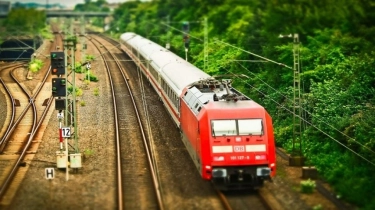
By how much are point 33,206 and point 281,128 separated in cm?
1393

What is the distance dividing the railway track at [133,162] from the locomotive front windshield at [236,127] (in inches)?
122

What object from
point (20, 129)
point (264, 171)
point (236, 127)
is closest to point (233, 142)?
point (236, 127)

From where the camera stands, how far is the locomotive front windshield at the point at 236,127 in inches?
882

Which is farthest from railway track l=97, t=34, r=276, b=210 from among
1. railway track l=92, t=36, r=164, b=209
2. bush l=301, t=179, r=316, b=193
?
railway track l=92, t=36, r=164, b=209

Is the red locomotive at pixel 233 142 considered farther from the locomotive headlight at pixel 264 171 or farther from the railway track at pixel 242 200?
the railway track at pixel 242 200

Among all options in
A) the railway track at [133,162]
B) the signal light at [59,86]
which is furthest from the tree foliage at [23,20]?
the signal light at [59,86]

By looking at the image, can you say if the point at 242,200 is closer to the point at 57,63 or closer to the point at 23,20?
the point at 57,63

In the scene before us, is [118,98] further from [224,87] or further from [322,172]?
[322,172]

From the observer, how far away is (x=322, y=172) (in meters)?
24.9

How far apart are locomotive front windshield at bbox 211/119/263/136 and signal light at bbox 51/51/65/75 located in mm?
7772

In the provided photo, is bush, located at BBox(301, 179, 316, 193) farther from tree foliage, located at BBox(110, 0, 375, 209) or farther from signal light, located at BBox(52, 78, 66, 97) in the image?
signal light, located at BBox(52, 78, 66, 97)

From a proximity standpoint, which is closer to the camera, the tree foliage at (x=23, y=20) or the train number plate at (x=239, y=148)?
the train number plate at (x=239, y=148)

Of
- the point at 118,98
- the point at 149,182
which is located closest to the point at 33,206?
the point at 149,182

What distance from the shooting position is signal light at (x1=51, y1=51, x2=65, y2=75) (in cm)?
2659
